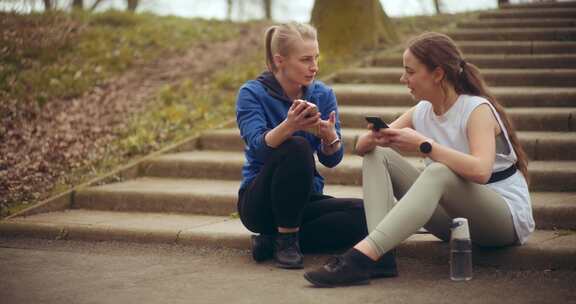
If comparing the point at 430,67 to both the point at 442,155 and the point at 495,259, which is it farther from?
the point at 495,259

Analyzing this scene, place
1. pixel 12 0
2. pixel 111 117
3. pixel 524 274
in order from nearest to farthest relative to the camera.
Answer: pixel 524 274, pixel 111 117, pixel 12 0

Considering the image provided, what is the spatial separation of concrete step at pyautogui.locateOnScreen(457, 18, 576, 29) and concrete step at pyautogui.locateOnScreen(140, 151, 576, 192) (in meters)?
4.43

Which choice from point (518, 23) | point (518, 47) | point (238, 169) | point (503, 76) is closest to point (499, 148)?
point (238, 169)

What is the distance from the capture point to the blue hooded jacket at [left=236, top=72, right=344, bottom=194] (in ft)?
15.1

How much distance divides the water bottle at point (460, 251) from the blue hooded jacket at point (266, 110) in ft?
2.88

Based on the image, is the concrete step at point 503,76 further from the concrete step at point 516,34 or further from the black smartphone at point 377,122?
the black smartphone at point 377,122

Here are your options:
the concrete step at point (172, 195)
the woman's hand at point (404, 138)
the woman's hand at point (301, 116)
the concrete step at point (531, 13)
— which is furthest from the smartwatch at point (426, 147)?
the concrete step at point (531, 13)

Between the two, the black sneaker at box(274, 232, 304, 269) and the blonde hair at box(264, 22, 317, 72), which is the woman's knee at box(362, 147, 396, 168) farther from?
the blonde hair at box(264, 22, 317, 72)

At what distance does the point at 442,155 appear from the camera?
398 centimetres

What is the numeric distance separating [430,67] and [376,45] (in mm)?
5972

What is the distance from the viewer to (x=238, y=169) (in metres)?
6.78

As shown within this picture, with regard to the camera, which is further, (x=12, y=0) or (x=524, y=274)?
(x=12, y=0)

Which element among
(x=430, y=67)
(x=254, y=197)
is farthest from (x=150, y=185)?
(x=430, y=67)

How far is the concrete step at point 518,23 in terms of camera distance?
9908 mm
